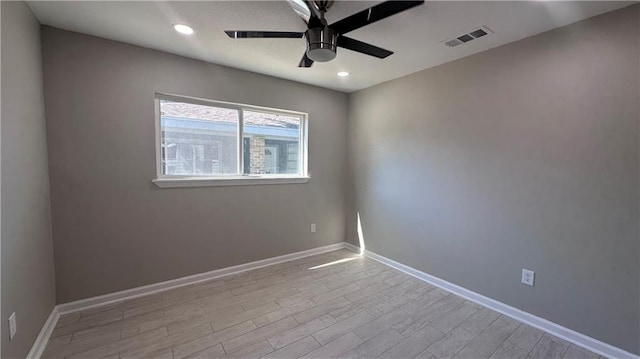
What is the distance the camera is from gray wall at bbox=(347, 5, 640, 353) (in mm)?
1841

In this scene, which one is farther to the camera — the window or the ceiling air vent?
the window

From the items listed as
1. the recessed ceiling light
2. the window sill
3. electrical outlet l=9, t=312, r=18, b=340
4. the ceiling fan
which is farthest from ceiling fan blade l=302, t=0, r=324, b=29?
electrical outlet l=9, t=312, r=18, b=340

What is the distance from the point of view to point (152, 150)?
260cm

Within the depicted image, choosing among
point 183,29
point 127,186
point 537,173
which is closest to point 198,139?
point 127,186

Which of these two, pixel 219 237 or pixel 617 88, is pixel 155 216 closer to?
pixel 219 237

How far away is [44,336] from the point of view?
6.31ft

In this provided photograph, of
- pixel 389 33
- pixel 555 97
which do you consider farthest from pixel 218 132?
pixel 555 97

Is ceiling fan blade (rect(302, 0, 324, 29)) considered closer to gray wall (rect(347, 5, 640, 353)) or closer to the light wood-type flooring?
gray wall (rect(347, 5, 640, 353))

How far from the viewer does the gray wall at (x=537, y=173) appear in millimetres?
1841

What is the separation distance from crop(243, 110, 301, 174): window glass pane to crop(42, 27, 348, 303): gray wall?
0.69 feet

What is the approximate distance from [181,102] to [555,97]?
11.0 feet

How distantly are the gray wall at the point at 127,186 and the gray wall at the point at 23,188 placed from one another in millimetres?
120

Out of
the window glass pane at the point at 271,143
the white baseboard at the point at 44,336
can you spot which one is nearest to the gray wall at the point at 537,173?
the window glass pane at the point at 271,143

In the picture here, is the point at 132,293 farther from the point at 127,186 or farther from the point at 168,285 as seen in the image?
the point at 127,186
